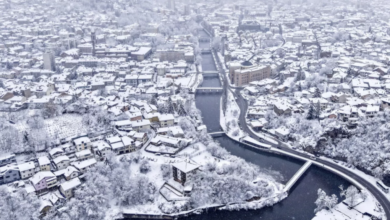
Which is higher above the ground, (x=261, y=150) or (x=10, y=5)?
(x=10, y=5)

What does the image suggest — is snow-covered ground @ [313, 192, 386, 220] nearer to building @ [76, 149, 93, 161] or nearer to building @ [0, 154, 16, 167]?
building @ [76, 149, 93, 161]

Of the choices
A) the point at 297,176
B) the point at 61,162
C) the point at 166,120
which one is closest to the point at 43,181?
the point at 61,162

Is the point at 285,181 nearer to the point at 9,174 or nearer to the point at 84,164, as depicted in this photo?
the point at 84,164

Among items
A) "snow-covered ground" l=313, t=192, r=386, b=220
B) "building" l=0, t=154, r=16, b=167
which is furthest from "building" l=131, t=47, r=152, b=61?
"snow-covered ground" l=313, t=192, r=386, b=220

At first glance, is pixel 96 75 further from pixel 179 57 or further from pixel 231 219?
pixel 231 219

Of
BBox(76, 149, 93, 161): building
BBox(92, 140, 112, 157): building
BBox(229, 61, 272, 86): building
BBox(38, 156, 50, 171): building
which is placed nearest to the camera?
BBox(38, 156, 50, 171): building

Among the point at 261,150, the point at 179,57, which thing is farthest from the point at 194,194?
the point at 179,57
